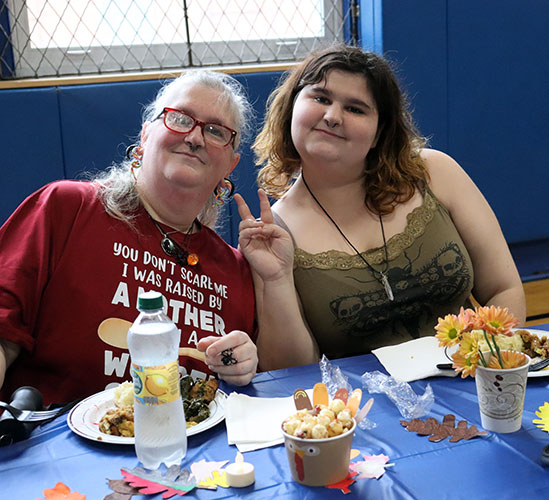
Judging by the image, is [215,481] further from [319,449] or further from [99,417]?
[99,417]

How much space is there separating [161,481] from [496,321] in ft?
1.78

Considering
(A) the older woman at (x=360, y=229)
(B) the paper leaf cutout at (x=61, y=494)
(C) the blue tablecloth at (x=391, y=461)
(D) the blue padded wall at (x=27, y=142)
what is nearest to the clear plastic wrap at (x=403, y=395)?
(C) the blue tablecloth at (x=391, y=461)

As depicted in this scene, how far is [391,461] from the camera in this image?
0.97 meters

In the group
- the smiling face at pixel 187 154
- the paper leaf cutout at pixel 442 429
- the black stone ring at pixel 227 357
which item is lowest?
the paper leaf cutout at pixel 442 429

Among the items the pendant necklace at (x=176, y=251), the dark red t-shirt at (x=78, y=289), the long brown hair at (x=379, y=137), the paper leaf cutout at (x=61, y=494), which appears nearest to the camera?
the paper leaf cutout at (x=61, y=494)

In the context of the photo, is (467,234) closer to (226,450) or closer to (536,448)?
(536,448)

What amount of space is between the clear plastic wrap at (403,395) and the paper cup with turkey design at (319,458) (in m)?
0.24

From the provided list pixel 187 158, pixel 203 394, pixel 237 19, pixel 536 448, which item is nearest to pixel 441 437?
pixel 536 448

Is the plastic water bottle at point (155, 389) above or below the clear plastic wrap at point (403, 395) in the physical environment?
above

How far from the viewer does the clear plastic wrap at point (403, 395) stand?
1123mm

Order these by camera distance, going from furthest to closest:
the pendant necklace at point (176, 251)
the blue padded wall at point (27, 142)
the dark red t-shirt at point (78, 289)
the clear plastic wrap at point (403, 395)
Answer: the blue padded wall at point (27, 142) → the pendant necklace at point (176, 251) → the dark red t-shirt at point (78, 289) → the clear plastic wrap at point (403, 395)

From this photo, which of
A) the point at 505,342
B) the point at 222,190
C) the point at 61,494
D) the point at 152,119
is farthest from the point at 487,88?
the point at 61,494

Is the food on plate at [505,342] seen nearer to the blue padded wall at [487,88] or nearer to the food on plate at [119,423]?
the food on plate at [119,423]

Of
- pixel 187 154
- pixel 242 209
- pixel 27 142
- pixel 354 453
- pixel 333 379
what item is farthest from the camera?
pixel 27 142
